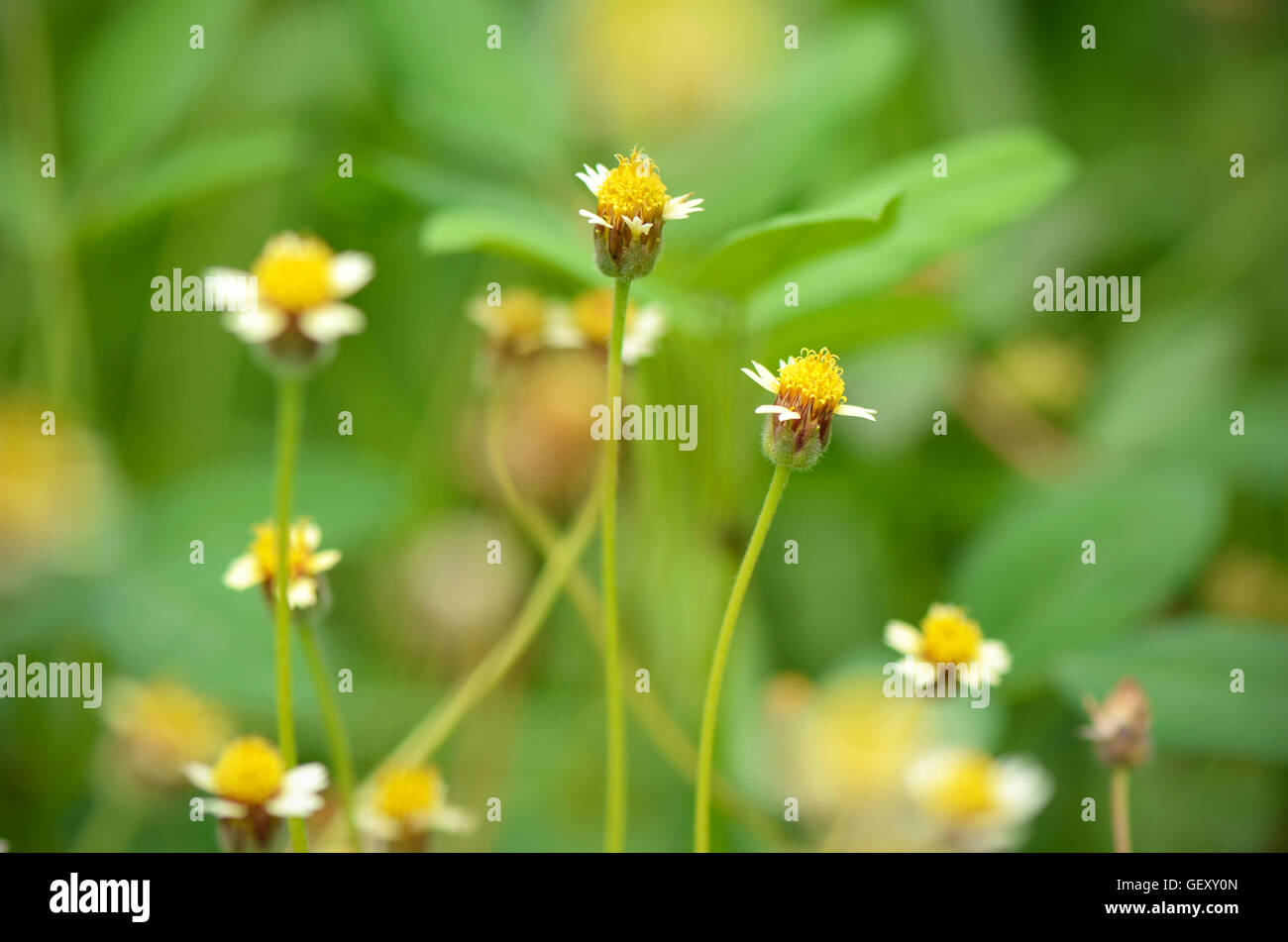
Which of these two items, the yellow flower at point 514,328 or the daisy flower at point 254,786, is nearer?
the daisy flower at point 254,786

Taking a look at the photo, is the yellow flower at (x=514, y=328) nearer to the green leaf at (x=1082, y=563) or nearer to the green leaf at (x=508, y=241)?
the green leaf at (x=508, y=241)

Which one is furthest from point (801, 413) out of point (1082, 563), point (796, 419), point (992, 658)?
point (1082, 563)

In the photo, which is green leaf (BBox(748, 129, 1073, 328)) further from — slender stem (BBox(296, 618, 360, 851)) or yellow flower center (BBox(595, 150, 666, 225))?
slender stem (BBox(296, 618, 360, 851))

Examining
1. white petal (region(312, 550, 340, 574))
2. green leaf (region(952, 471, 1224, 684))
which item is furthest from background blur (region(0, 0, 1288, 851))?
white petal (region(312, 550, 340, 574))

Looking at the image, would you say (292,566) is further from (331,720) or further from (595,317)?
(595,317)

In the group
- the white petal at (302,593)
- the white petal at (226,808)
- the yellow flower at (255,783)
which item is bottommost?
the white petal at (226,808)

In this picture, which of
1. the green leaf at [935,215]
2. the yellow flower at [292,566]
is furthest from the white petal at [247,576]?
the green leaf at [935,215]
